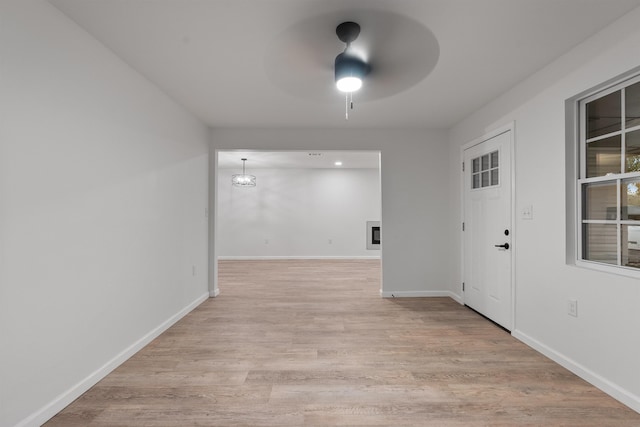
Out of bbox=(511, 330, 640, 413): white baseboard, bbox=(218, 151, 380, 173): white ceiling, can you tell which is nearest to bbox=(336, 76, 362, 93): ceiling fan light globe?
bbox=(511, 330, 640, 413): white baseboard

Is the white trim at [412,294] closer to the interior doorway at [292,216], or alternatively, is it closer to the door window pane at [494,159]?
the door window pane at [494,159]

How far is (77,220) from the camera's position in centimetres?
185

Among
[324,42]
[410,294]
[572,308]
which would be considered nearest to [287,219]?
[410,294]

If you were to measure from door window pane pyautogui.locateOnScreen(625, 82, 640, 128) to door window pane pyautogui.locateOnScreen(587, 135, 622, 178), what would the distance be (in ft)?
0.38

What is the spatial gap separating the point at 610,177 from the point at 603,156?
18 cm

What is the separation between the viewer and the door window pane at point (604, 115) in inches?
76.9

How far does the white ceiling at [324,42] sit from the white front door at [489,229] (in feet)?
2.18

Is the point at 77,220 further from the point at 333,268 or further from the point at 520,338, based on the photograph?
the point at 333,268

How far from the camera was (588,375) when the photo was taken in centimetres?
201

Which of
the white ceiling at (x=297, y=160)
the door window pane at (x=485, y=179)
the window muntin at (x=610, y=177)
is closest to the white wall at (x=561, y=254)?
the window muntin at (x=610, y=177)

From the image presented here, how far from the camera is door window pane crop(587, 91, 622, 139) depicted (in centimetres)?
195

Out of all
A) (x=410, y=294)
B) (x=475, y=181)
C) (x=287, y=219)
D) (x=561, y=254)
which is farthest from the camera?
(x=287, y=219)

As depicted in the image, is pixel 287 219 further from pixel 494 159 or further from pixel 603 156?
pixel 603 156

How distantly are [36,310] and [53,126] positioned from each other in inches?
41.2
